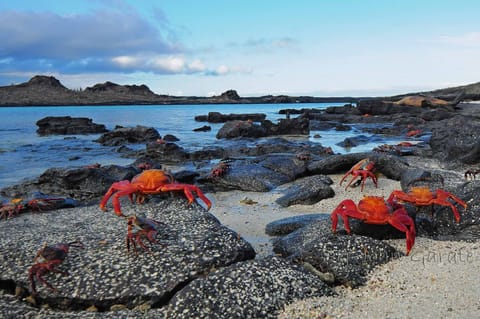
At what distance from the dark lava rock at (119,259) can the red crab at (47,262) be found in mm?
65

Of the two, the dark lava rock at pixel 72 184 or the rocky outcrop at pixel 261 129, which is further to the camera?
the rocky outcrop at pixel 261 129

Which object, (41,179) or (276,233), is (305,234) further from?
(41,179)

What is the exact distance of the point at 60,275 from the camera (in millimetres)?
4773

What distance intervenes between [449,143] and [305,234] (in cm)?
974

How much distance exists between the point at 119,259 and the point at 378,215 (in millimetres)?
3367

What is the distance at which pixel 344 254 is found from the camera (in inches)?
214

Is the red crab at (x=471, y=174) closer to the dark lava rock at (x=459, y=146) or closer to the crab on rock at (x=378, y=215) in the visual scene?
the dark lava rock at (x=459, y=146)

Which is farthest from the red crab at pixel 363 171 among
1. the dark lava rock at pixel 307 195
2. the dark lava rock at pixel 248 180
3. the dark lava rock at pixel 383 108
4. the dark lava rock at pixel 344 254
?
the dark lava rock at pixel 383 108

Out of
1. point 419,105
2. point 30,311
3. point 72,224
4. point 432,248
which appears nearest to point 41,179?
point 72,224

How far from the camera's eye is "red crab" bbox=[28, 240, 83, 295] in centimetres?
461

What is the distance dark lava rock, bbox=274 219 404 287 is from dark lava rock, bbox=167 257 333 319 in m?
0.40

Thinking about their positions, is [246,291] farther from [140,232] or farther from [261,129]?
[261,129]

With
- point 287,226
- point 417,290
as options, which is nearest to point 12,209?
point 287,226

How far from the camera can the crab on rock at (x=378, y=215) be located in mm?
5750
